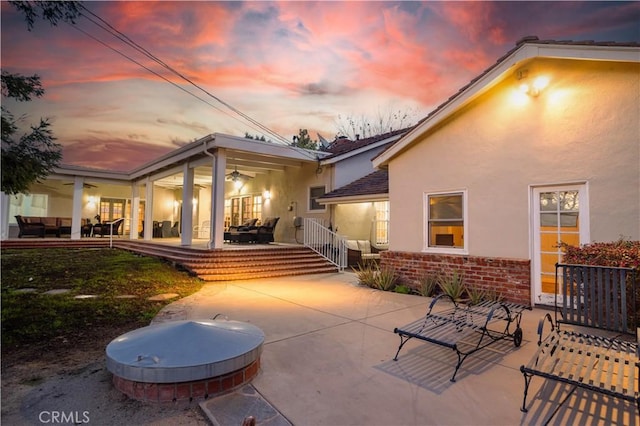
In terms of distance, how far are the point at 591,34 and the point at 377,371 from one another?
463 inches

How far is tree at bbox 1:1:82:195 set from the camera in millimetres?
4430

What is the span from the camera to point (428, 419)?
98.0 inches

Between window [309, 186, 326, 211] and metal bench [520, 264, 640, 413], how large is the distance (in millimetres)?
10282

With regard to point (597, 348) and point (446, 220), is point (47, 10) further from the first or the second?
point (446, 220)

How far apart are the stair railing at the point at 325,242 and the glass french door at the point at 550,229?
20.5 ft

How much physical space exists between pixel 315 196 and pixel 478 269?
810 cm

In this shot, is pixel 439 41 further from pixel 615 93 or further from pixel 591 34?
pixel 615 93

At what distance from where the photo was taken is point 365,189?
11.4 meters

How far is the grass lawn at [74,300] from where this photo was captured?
159 inches

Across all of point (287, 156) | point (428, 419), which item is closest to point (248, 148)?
point (287, 156)

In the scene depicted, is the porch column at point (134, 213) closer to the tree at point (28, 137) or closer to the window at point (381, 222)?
the window at point (381, 222)

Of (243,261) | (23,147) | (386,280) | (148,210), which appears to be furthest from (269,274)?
(148,210)

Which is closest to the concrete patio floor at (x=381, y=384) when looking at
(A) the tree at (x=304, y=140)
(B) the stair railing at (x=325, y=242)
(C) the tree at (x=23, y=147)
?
(C) the tree at (x=23, y=147)

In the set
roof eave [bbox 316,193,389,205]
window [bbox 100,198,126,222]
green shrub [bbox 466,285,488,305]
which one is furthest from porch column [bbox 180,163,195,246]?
window [bbox 100,198,126,222]
